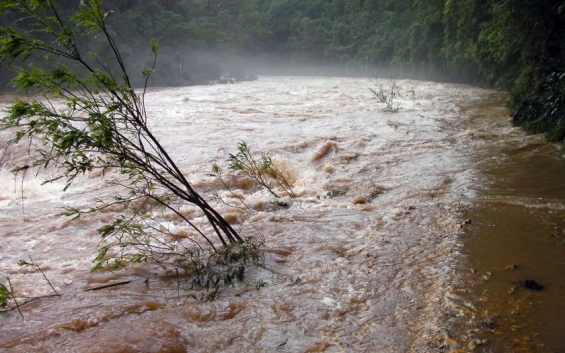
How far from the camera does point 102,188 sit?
7293 millimetres

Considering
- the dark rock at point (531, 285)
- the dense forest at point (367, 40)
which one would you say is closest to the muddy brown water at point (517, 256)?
the dark rock at point (531, 285)

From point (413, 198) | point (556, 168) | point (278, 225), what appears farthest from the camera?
point (556, 168)

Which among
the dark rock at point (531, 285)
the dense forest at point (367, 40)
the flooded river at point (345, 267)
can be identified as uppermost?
the dense forest at point (367, 40)

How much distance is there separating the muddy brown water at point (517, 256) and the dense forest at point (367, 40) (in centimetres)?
265

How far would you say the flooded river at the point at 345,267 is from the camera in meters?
2.95

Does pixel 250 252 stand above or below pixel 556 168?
below

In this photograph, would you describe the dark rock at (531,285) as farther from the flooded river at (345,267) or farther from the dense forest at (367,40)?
the dense forest at (367,40)

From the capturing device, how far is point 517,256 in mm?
3836

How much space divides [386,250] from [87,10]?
3.28 m

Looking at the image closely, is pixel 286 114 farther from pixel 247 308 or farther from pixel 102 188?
pixel 247 308

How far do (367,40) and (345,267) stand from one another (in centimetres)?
4539

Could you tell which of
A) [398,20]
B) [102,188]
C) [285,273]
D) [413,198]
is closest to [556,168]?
[413,198]

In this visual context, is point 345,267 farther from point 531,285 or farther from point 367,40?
point 367,40

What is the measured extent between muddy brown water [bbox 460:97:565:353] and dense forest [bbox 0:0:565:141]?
265 cm
